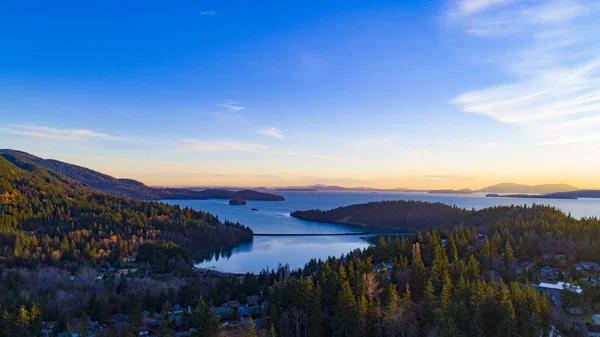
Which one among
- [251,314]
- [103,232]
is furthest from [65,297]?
[103,232]

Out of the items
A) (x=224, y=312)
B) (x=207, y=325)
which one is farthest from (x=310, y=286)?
(x=224, y=312)

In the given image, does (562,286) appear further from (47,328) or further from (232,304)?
(47,328)

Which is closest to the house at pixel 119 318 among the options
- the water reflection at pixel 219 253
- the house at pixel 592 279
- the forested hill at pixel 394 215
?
the water reflection at pixel 219 253

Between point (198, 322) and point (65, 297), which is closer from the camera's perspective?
point (198, 322)

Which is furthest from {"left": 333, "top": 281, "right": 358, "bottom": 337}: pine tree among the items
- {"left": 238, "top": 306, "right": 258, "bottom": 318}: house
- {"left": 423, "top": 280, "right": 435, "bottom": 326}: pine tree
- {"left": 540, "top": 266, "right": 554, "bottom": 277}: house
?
{"left": 540, "top": 266, "right": 554, "bottom": 277}: house

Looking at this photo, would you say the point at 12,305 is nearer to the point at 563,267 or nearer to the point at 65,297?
the point at 65,297

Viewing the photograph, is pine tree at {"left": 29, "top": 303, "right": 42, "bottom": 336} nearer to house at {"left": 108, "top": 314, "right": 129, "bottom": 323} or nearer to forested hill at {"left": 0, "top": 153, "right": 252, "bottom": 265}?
house at {"left": 108, "top": 314, "right": 129, "bottom": 323}
